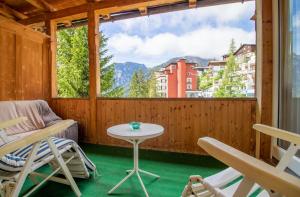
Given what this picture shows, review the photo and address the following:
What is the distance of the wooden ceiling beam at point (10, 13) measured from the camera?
3884 millimetres

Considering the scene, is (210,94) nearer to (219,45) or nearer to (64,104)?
(219,45)

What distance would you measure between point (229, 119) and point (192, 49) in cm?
133

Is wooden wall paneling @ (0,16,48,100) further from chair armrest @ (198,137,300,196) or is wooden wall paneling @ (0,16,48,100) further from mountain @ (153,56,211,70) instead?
chair armrest @ (198,137,300,196)

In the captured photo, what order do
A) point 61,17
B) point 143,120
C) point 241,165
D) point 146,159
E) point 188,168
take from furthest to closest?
1. point 61,17
2. point 143,120
3. point 146,159
4. point 188,168
5. point 241,165

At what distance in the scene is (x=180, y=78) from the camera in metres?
3.50

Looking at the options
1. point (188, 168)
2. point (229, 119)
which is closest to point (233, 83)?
point (229, 119)

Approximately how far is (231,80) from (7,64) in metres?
3.59

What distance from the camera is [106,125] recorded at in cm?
356

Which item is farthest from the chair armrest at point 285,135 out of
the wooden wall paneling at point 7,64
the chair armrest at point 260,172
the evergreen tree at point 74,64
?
the evergreen tree at point 74,64

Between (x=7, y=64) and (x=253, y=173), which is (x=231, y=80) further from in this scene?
(x=7, y=64)

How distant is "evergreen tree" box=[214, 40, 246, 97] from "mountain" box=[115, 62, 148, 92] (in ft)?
4.92

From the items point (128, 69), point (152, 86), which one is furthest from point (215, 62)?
point (128, 69)

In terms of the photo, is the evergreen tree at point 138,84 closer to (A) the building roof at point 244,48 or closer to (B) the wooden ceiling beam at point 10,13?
(A) the building roof at point 244,48

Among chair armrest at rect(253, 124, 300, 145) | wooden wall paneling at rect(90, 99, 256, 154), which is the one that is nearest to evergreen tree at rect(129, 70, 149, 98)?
wooden wall paneling at rect(90, 99, 256, 154)
